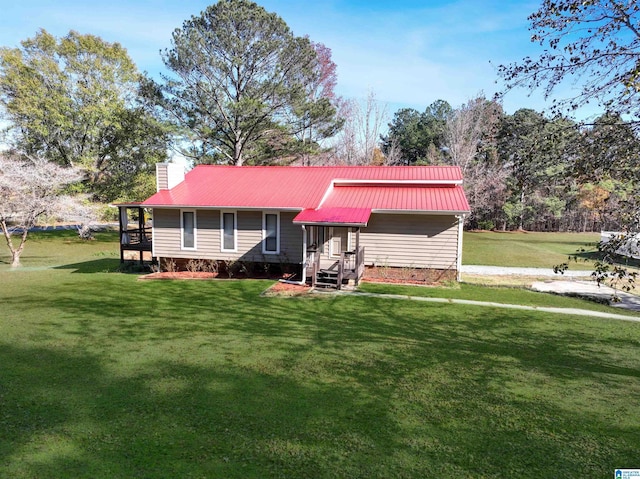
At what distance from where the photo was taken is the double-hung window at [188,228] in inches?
607

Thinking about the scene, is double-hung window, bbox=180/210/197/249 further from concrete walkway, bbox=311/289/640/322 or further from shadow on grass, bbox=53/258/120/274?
concrete walkway, bbox=311/289/640/322

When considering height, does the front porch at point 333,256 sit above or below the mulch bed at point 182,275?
above

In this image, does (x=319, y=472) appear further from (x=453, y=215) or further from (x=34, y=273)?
(x=34, y=273)

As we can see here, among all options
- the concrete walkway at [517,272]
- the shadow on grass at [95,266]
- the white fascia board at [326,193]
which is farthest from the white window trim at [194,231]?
the concrete walkway at [517,272]

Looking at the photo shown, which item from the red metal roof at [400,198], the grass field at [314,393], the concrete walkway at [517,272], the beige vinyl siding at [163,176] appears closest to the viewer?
the grass field at [314,393]

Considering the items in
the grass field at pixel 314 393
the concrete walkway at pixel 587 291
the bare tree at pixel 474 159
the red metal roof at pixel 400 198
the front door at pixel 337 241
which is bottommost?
the concrete walkway at pixel 587 291

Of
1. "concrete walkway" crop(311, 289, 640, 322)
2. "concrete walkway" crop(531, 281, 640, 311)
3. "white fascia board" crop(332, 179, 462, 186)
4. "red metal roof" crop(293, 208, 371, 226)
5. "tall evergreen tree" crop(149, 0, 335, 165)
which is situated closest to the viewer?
"concrete walkway" crop(311, 289, 640, 322)

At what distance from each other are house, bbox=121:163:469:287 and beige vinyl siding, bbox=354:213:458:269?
4cm

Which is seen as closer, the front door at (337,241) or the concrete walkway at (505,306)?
the concrete walkway at (505,306)

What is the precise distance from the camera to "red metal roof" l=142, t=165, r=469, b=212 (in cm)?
1447

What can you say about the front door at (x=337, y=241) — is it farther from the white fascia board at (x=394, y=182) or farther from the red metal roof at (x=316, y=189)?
the white fascia board at (x=394, y=182)

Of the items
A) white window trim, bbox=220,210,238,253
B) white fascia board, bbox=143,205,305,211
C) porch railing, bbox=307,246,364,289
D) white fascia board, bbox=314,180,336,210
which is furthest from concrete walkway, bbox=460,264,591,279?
white window trim, bbox=220,210,238,253

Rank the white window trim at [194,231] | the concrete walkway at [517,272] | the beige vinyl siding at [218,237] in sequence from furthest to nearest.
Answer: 1. the concrete walkway at [517,272]
2. the white window trim at [194,231]
3. the beige vinyl siding at [218,237]

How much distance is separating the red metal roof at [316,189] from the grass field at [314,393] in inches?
222
